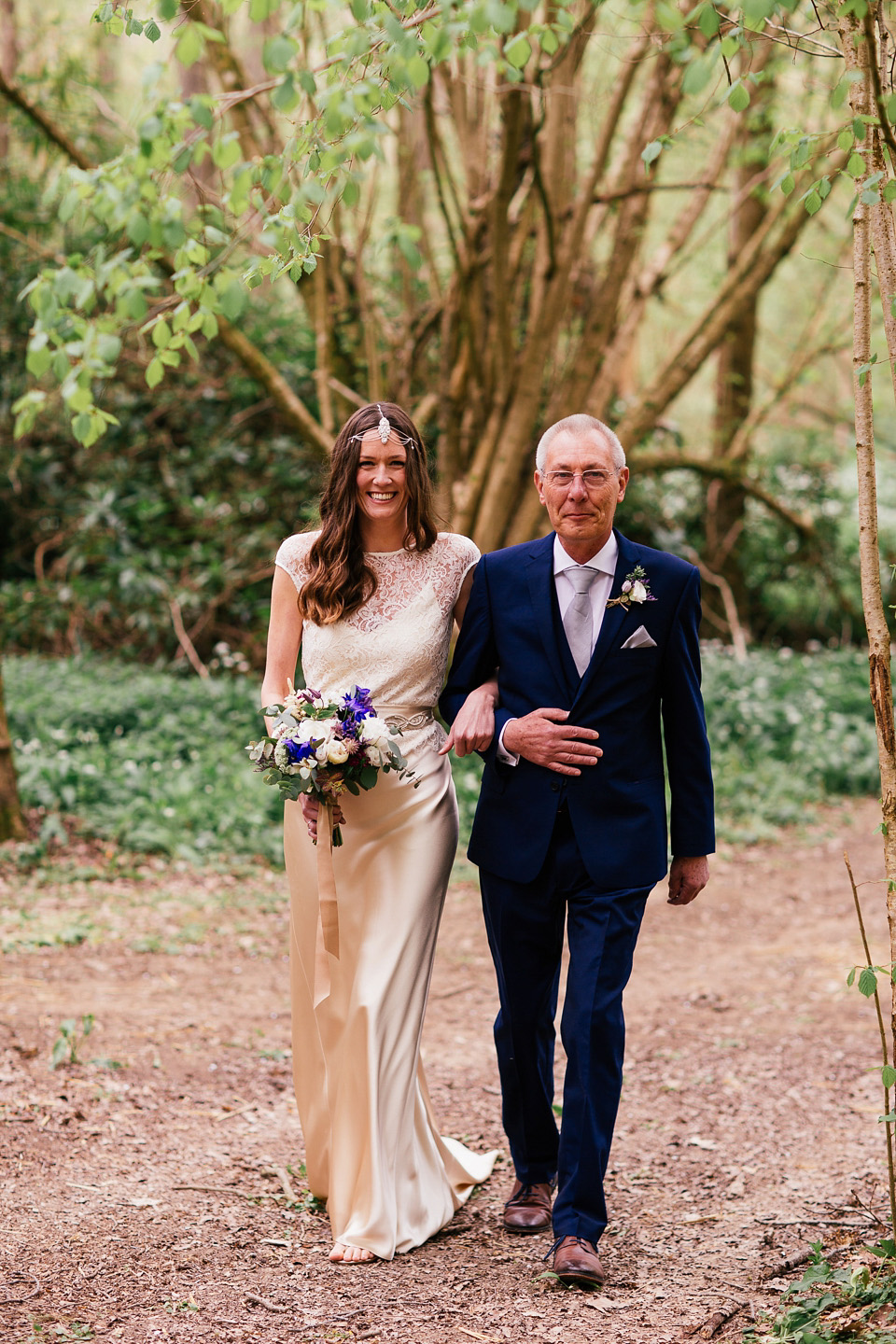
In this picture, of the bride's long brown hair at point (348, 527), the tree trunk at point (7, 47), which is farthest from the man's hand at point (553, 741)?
the tree trunk at point (7, 47)

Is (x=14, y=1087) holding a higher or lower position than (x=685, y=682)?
lower

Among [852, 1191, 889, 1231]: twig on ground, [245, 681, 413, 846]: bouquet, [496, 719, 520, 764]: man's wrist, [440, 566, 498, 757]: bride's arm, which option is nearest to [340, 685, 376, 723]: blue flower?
[245, 681, 413, 846]: bouquet

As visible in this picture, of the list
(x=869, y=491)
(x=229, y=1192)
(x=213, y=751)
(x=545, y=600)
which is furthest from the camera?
(x=213, y=751)

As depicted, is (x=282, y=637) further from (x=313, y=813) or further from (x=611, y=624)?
(x=611, y=624)

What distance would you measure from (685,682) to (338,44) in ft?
5.85

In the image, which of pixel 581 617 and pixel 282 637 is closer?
pixel 581 617

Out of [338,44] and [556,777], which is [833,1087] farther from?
[338,44]

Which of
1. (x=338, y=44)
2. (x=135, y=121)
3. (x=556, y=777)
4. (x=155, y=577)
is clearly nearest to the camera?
(x=135, y=121)

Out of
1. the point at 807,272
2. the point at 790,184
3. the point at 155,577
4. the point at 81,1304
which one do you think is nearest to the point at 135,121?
the point at 790,184

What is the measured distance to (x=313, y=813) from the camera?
11.4 feet

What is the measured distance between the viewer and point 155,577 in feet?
37.7

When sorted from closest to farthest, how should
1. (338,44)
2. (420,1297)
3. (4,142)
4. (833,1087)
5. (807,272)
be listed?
(338,44)
(420,1297)
(833,1087)
(4,142)
(807,272)

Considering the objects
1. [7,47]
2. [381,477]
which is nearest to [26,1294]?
[381,477]

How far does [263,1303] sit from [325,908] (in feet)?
3.20
